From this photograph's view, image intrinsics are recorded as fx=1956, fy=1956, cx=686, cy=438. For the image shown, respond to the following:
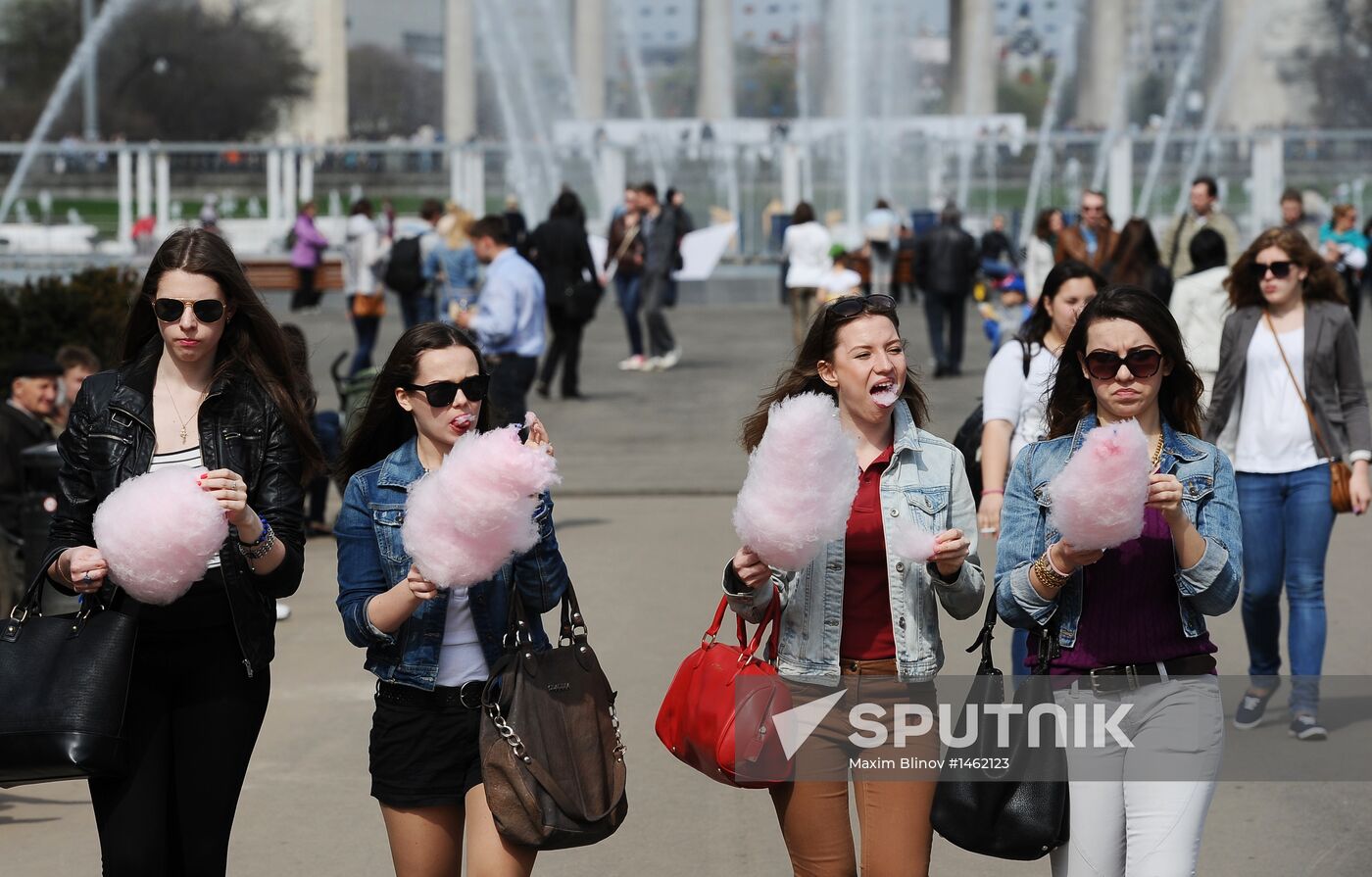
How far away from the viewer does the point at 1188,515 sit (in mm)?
4070

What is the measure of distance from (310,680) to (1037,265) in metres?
8.09

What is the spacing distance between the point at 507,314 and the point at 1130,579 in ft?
25.4

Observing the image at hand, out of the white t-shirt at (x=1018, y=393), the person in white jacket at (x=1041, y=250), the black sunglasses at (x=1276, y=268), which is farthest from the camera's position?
the person in white jacket at (x=1041, y=250)

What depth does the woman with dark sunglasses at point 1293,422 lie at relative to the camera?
6.88 m

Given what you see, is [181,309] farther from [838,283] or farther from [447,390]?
[838,283]

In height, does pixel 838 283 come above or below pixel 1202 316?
below

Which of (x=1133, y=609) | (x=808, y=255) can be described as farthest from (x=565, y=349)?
(x=1133, y=609)

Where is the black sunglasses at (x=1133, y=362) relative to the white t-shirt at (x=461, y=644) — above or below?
above

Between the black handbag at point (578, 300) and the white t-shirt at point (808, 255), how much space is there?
3.12 m

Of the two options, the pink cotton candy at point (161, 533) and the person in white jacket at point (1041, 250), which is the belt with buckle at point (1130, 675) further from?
the person in white jacket at point (1041, 250)

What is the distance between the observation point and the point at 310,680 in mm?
8133

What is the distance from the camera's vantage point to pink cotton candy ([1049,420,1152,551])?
379 centimetres

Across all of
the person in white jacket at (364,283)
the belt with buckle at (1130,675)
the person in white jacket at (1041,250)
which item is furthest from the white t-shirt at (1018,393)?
the person in white jacket at (364,283)

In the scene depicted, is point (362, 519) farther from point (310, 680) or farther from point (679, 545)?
point (679, 545)
